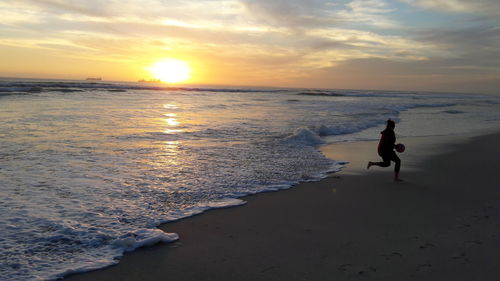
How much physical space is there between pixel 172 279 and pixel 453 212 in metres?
4.47

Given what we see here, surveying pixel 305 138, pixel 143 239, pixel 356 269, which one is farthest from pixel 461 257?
pixel 305 138

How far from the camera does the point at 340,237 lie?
4.45 metres

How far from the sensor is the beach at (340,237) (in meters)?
3.59

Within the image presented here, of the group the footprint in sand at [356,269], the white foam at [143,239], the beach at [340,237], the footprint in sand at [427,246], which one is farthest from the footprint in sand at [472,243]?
the white foam at [143,239]

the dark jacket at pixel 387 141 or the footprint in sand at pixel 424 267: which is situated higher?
the dark jacket at pixel 387 141

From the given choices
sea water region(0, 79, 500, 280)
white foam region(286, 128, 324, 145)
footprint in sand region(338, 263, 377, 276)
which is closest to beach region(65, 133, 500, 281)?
footprint in sand region(338, 263, 377, 276)

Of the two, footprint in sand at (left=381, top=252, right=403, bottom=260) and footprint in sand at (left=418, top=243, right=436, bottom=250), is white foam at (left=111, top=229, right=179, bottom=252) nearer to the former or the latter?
footprint in sand at (left=381, top=252, right=403, bottom=260)

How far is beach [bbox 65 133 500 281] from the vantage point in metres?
3.59

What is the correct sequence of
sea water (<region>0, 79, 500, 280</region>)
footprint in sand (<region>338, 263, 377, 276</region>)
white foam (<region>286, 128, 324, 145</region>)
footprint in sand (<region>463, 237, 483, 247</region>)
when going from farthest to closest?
white foam (<region>286, 128, 324, 145</region>) → footprint in sand (<region>463, 237, 483, 247</region>) → sea water (<region>0, 79, 500, 280</region>) → footprint in sand (<region>338, 263, 377, 276</region>)

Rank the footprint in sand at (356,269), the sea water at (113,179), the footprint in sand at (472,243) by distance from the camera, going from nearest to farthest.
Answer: the footprint in sand at (356,269), the sea water at (113,179), the footprint in sand at (472,243)

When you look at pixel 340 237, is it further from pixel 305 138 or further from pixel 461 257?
pixel 305 138

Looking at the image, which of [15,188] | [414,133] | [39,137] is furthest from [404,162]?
[39,137]

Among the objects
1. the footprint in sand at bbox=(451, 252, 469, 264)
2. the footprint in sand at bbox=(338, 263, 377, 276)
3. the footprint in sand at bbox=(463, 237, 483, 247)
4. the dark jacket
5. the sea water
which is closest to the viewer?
the footprint in sand at bbox=(338, 263, 377, 276)

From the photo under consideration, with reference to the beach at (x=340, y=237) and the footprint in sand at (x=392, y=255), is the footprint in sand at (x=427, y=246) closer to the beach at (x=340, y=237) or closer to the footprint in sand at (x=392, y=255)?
the beach at (x=340, y=237)
